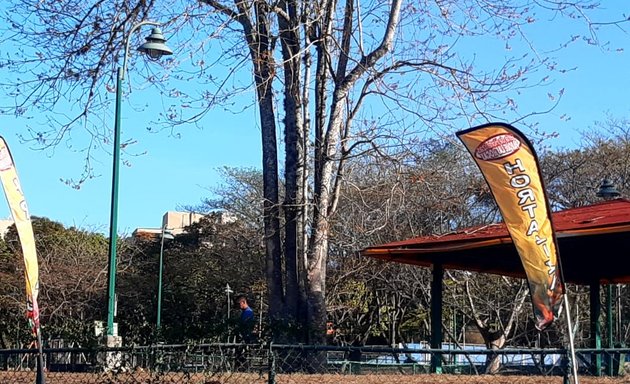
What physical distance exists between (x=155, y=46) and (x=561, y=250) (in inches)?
318

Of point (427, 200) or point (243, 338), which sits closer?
point (243, 338)

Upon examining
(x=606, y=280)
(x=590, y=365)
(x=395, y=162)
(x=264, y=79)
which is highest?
(x=264, y=79)

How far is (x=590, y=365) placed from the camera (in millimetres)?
14289

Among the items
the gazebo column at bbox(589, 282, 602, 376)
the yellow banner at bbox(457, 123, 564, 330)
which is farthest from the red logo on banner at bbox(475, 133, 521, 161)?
the gazebo column at bbox(589, 282, 602, 376)

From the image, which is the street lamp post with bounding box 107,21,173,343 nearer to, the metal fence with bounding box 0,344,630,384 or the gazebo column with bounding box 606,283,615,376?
the metal fence with bounding box 0,344,630,384

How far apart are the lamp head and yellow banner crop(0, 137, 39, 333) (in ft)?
17.1

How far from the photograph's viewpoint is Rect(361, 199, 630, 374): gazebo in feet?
45.1

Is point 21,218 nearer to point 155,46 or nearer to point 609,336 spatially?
point 155,46

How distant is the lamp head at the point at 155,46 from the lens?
47.4ft

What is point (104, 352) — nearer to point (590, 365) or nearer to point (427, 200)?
point (590, 365)

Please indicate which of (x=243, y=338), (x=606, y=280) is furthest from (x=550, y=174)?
(x=243, y=338)

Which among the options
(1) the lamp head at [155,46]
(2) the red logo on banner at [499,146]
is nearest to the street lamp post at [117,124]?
(1) the lamp head at [155,46]

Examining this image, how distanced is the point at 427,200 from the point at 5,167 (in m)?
18.9

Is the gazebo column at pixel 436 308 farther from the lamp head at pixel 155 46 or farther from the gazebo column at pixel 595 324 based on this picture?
the lamp head at pixel 155 46
